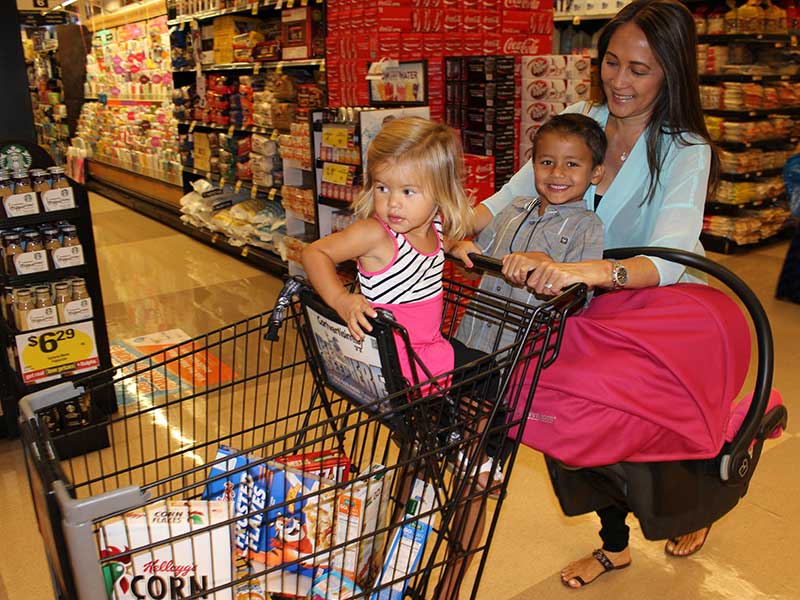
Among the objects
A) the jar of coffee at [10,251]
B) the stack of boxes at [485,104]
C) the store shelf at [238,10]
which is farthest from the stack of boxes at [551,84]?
the jar of coffee at [10,251]

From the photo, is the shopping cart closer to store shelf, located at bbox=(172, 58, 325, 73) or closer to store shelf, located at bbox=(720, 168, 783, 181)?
store shelf, located at bbox=(172, 58, 325, 73)

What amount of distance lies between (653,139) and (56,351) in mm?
2687

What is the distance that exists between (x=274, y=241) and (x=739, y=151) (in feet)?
14.5

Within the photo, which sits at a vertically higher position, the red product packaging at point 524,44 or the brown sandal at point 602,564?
the red product packaging at point 524,44

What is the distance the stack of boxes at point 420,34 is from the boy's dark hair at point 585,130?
3.01 m

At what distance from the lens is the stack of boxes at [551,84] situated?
198 inches

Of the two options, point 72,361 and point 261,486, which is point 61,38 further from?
point 261,486

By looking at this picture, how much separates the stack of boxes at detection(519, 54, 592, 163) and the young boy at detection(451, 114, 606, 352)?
3.12m

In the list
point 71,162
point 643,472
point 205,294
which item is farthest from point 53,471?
point 205,294

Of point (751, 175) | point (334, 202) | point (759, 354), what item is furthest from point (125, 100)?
point (759, 354)

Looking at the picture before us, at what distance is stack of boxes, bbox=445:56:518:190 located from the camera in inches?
191

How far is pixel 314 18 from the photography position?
18.4 ft

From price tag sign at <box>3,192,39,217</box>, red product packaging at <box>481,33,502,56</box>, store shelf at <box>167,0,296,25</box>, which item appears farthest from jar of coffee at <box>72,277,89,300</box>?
red product packaging at <box>481,33,502,56</box>

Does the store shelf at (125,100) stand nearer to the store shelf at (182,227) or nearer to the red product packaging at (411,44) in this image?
the store shelf at (182,227)
